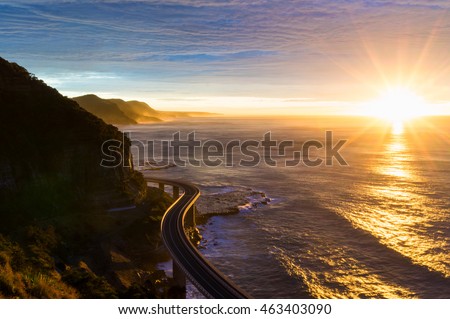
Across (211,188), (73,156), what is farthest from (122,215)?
(211,188)

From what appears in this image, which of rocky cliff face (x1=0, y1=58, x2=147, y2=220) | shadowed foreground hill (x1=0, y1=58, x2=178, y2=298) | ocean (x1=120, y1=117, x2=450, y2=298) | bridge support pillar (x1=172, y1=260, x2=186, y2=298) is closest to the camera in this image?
bridge support pillar (x1=172, y1=260, x2=186, y2=298)

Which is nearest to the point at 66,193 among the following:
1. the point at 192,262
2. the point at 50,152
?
the point at 50,152

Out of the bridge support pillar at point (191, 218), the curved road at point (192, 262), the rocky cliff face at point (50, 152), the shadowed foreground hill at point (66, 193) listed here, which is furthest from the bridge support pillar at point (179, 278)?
the rocky cliff face at point (50, 152)

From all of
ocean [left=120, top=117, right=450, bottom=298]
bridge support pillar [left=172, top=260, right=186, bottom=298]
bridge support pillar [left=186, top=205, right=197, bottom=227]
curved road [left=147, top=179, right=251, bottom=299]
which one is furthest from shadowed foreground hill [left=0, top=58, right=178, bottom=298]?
Answer: ocean [left=120, top=117, right=450, bottom=298]

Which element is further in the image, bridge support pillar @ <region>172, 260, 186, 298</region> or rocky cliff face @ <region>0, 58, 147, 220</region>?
rocky cliff face @ <region>0, 58, 147, 220</region>

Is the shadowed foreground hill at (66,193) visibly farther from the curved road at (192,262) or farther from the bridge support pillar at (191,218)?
the bridge support pillar at (191,218)

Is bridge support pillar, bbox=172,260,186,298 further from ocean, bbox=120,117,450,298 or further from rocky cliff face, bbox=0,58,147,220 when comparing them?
rocky cliff face, bbox=0,58,147,220
